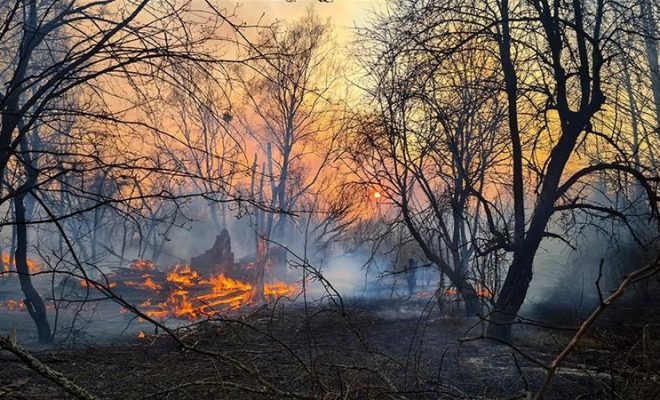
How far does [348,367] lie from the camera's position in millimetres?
3404

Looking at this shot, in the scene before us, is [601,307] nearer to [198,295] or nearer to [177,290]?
[198,295]

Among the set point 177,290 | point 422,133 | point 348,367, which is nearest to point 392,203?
point 422,133

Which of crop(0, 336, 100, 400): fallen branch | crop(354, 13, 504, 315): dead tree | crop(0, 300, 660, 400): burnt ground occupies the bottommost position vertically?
crop(0, 300, 660, 400): burnt ground

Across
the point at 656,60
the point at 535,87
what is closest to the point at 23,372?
the point at 535,87

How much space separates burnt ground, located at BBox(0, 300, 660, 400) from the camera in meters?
3.33

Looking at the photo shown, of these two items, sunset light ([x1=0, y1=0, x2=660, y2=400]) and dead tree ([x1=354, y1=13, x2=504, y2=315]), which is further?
dead tree ([x1=354, y1=13, x2=504, y2=315])

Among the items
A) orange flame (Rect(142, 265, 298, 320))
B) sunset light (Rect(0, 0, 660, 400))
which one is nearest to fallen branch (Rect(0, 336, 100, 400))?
sunset light (Rect(0, 0, 660, 400))

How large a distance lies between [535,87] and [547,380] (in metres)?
7.23

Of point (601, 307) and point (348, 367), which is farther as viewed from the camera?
point (348, 367)

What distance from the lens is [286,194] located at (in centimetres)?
2606

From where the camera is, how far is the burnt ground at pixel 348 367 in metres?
3.33

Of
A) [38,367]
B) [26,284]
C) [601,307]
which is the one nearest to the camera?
[601,307]

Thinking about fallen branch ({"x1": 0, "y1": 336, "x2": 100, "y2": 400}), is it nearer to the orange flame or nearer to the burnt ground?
the burnt ground

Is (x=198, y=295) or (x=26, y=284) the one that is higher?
(x=26, y=284)
